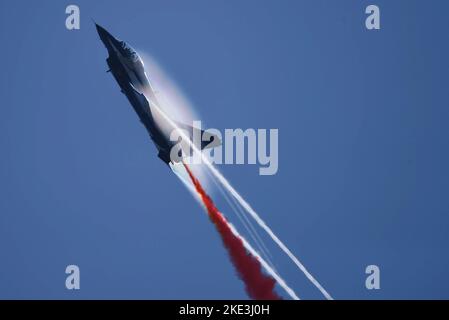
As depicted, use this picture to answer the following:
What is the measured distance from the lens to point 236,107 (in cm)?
15812

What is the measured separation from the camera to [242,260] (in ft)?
140

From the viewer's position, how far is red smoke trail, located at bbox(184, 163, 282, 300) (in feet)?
135

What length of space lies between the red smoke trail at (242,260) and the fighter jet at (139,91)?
2.27 m

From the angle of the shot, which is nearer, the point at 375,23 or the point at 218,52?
the point at 375,23

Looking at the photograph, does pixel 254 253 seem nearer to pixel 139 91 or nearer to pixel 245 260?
pixel 245 260

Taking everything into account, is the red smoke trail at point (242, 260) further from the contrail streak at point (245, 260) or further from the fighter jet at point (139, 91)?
the fighter jet at point (139, 91)

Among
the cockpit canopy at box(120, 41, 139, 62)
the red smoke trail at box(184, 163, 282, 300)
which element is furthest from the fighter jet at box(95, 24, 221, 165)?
the red smoke trail at box(184, 163, 282, 300)

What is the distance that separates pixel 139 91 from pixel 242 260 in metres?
8.95

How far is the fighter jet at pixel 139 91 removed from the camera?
41.6 m

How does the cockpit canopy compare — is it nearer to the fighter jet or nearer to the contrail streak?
the fighter jet

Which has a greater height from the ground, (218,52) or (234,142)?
(218,52)
